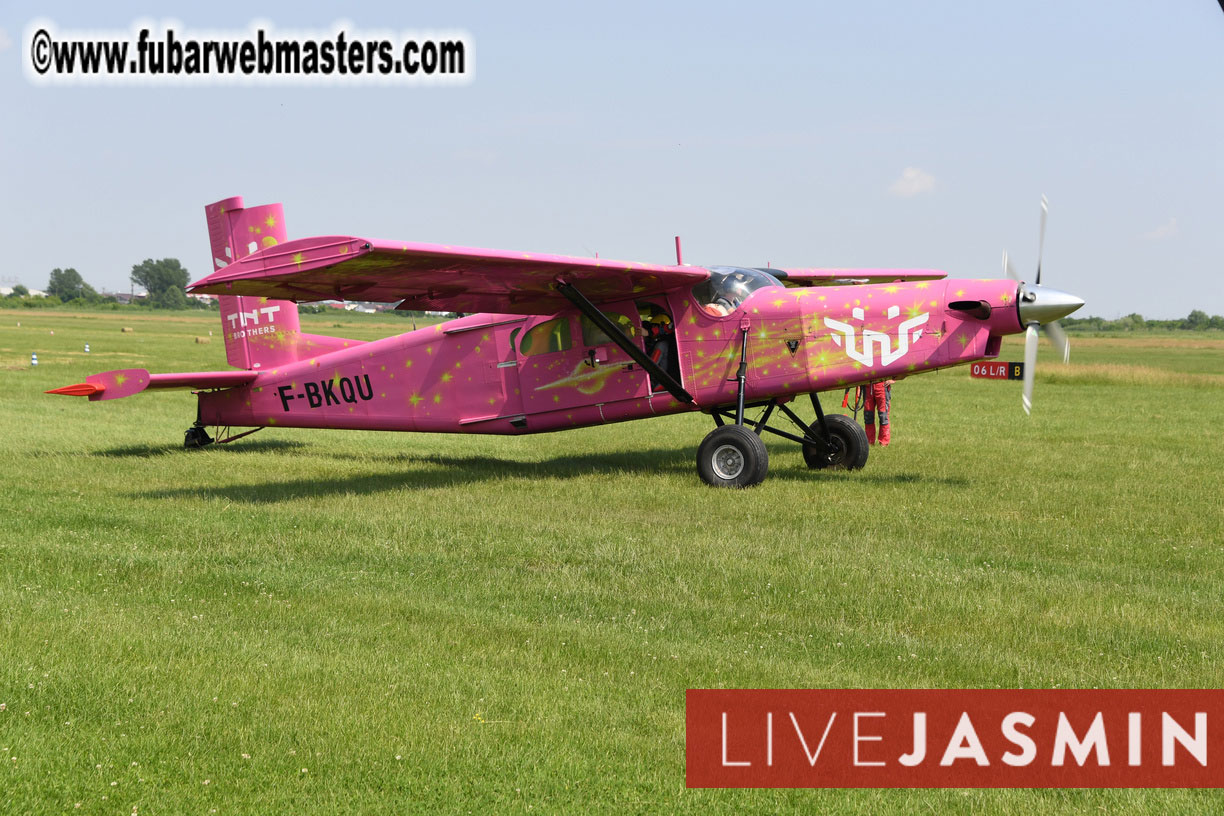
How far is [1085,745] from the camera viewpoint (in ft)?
17.4

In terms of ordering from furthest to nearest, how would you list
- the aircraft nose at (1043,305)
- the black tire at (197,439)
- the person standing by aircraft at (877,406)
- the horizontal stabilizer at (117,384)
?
1. the person standing by aircraft at (877,406)
2. the black tire at (197,439)
3. the horizontal stabilizer at (117,384)
4. the aircraft nose at (1043,305)

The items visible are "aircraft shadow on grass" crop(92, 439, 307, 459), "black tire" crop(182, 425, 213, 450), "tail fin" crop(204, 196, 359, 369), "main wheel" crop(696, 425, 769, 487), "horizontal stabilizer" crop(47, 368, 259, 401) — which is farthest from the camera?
"black tire" crop(182, 425, 213, 450)

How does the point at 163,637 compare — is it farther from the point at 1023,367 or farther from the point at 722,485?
the point at 1023,367

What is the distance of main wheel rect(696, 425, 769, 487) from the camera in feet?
43.1

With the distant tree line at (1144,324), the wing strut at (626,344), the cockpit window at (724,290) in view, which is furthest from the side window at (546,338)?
the distant tree line at (1144,324)

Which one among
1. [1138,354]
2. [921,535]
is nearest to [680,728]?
[921,535]

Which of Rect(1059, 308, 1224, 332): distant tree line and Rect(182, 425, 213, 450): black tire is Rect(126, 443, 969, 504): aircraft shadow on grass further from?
Rect(1059, 308, 1224, 332): distant tree line

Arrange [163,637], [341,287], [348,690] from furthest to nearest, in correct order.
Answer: [341,287] < [163,637] < [348,690]

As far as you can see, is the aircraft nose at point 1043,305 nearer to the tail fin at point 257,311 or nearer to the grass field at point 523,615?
the grass field at point 523,615

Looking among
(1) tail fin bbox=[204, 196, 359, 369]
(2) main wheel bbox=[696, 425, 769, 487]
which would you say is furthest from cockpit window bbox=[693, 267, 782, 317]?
(1) tail fin bbox=[204, 196, 359, 369]

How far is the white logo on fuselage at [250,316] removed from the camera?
55.4ft

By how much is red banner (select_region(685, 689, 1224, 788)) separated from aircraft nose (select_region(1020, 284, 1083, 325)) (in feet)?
22.9

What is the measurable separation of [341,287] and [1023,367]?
26.4ft

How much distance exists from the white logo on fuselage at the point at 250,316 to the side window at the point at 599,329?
5372 millimetres
